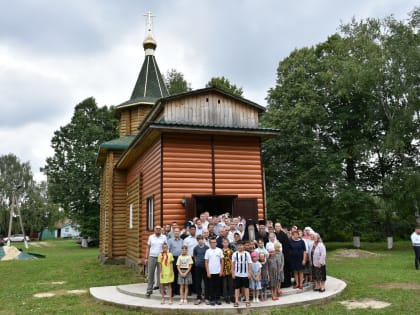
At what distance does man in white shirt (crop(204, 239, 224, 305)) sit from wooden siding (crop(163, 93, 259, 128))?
4.98 metres

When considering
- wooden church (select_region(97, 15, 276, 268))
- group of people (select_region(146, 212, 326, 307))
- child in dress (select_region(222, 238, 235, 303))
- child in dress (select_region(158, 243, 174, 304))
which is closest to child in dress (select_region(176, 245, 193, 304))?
group of people (select_region(146, 212, 326, 307))

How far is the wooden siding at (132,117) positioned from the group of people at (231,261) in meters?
11.4

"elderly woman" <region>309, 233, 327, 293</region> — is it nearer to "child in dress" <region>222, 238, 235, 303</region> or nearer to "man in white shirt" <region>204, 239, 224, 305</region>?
"child in dress" <region>222, 238, 235, 303</region>

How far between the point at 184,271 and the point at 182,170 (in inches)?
151

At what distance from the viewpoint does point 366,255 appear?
18500 millimetres

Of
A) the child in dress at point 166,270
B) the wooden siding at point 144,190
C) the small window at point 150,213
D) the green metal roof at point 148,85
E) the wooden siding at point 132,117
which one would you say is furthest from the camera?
the green metal roof at point 148,85

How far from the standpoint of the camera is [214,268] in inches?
307

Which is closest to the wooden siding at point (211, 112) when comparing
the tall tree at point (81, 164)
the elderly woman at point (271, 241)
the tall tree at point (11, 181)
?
the elderly woman at point (271, 241)

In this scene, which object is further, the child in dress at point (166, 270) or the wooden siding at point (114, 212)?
the wooden siding at point (114, 212)

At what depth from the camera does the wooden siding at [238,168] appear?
11633 millimetres

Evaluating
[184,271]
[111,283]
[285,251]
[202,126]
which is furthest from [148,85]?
[184,271]

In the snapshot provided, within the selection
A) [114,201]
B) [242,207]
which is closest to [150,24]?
[114,201]

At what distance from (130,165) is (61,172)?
19418 millimetres

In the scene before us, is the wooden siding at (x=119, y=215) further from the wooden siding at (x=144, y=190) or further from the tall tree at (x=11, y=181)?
the tall tree at (x=11, y=181)
